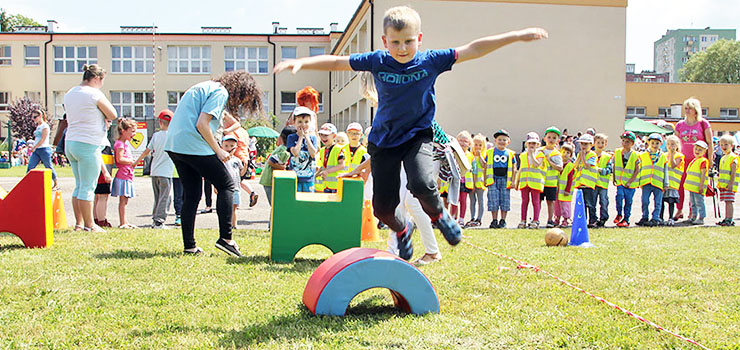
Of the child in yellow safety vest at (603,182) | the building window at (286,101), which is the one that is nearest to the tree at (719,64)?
the building window at (286,101)

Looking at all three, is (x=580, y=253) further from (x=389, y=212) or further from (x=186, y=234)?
(x=186, y=234)

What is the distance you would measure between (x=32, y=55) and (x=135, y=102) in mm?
9001

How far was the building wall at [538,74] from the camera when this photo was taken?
2978 centimetres

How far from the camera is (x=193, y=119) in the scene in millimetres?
6000

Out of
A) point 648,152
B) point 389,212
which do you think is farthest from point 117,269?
point 648,152

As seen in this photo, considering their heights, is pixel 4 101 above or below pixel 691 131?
above

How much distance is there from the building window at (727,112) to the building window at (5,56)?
62.8m

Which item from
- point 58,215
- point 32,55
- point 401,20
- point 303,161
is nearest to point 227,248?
point 303,161

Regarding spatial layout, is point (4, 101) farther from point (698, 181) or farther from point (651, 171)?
point (698, 181)

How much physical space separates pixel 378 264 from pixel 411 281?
0.27m

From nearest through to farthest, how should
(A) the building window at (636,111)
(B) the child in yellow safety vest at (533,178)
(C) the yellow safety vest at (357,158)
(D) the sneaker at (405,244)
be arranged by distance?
(D) the sneaker at (405,244) < (C) the yellow safety vest at (357,158) < (B) the child in yellow safety vest at (533,178) < (A) the building window at (636,111)

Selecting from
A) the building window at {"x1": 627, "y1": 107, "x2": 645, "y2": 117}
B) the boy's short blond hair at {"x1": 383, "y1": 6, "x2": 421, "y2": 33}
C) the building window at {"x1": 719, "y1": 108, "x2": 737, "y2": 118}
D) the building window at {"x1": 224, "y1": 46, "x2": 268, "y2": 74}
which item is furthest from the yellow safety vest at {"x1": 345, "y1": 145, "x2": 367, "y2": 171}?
the building window at {"x1": 719, "y1": 108, "x2": 737, "y2": 118}

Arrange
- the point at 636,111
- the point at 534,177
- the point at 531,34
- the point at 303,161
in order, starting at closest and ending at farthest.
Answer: the point at 531,34 < the point at 303,161 < the point at 534,177 < the point at 636,111

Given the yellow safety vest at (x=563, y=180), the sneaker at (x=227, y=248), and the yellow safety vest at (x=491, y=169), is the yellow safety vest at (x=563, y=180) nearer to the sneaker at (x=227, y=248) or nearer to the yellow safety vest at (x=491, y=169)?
the yellow safety vest at (x=491, y=169)
